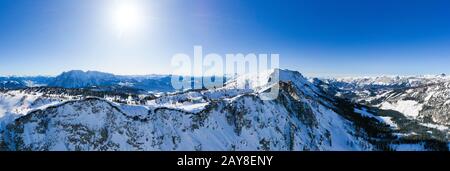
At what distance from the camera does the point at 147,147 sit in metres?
186

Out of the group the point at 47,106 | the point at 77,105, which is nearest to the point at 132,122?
the point at 77,105
